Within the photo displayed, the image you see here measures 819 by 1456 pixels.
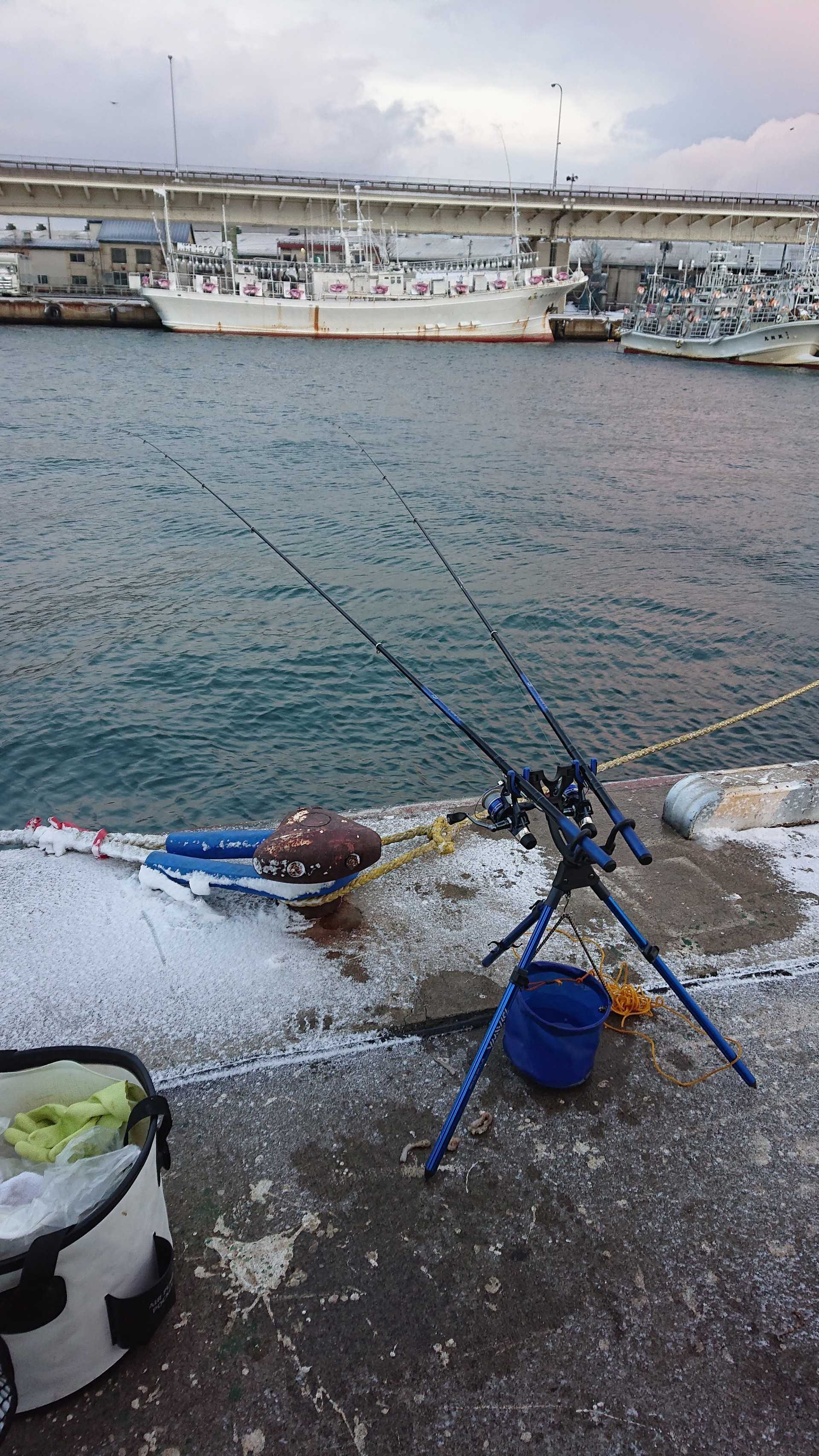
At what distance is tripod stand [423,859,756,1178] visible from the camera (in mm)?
2744

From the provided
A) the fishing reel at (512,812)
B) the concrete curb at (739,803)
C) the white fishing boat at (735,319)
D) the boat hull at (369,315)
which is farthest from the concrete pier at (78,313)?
the fishing reel at (512,812)

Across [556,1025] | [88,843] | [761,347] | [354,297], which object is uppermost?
[354,297]

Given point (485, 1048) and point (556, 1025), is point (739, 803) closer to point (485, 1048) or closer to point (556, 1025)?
point (556, 1025)

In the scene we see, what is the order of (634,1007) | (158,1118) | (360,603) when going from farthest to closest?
(360,603), (634,1007), (158,1118)

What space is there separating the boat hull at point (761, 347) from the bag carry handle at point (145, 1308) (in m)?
63.6

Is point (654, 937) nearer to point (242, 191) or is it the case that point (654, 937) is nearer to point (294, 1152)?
point (294, 1152)

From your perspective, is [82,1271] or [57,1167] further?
[57,1167]

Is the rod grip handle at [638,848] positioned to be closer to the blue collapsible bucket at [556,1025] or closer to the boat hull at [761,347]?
the blue collapsible bucket at [556,1025]

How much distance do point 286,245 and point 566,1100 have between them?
316 ft

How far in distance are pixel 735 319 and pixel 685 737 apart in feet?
204

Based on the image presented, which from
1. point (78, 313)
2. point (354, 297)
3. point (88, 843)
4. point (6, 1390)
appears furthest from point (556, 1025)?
point (78, 313)

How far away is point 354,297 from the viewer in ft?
201

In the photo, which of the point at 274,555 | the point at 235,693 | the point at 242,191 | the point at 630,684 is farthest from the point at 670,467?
the point at 242,191

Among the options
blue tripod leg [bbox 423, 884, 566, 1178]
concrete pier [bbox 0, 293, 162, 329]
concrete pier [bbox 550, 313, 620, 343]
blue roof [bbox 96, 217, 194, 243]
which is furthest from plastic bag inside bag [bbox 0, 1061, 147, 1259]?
blue roof [bbox 96, 217, 194, 243]
